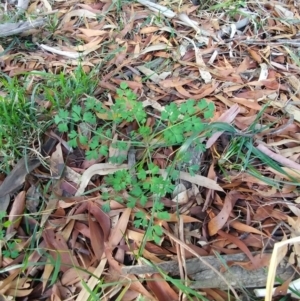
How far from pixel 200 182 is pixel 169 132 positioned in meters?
0.17

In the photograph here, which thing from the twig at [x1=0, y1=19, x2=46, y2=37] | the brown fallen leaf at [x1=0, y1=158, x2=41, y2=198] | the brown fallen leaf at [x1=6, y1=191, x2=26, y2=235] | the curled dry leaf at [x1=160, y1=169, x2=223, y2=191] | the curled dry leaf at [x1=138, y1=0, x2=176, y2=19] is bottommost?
the brown fallen leaf at [x1=6, y1=191, x2=26, y2=235]

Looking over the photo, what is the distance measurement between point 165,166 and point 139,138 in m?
0.13

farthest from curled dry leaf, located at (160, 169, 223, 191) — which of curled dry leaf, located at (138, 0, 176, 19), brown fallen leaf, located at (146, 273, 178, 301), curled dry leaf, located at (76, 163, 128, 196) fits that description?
curled dry leaf, located at (138, 0, 176, 19)

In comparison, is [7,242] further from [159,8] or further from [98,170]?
[159,8]

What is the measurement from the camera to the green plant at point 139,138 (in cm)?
118

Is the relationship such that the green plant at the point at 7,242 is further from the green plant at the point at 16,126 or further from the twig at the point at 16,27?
the twig at the point at 16,27

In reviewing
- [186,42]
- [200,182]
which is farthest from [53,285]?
[186,42]

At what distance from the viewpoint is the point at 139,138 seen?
1.32 meters

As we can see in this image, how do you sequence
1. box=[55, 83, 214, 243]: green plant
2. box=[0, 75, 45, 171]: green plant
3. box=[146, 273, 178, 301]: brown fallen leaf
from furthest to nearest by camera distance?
1. box=[0, 75, 45, 171]: green plant
2. box=[55, 83, 214, 243]: green plant
3. box=[146, 273, 178, 301]: brown fallen leaf

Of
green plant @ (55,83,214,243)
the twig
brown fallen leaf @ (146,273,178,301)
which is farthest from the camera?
the twig

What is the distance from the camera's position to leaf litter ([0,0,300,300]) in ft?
3.71

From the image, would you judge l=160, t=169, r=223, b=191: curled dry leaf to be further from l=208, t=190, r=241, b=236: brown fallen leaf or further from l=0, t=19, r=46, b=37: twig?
l=0, t=19, r=46, b=37: twig

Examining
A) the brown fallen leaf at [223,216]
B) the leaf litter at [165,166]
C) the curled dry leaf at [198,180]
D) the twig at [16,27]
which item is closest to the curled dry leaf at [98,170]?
the leaf litter at [165,166]

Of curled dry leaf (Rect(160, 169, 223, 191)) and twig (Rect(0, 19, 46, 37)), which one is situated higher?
twig (Rect(0, 19, 46, 37))
